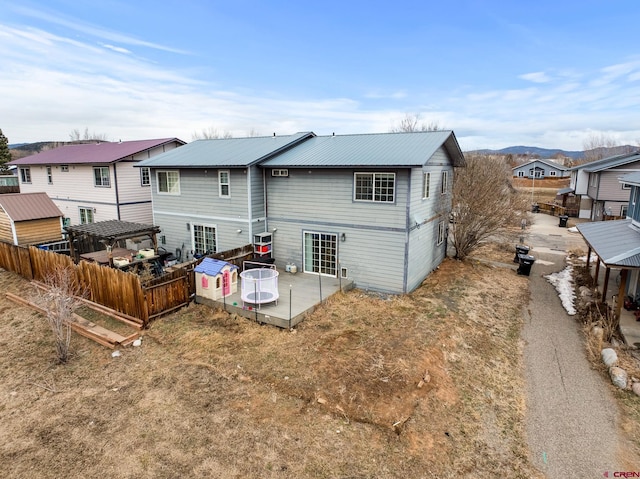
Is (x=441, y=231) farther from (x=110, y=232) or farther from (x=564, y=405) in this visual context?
(x=110, y=232)

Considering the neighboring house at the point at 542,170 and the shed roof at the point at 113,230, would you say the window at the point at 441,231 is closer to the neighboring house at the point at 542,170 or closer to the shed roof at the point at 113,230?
the shed roof at the point at 113,230

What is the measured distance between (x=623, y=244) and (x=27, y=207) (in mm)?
25018

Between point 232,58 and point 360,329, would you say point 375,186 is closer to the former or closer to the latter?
point 360,329

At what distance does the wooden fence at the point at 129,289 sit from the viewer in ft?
36.5

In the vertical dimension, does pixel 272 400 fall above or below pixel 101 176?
below

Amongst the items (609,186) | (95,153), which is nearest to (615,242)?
(609,186)

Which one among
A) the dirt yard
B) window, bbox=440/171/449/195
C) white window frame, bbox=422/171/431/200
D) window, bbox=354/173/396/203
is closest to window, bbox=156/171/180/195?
the dirt yard

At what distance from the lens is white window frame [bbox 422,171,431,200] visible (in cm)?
1484

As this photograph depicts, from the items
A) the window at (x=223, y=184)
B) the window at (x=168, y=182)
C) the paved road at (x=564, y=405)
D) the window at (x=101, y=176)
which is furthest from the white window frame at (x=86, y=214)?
the paved road at (x=564, y=405)

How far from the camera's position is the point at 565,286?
1620cm

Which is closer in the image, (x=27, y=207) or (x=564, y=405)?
(x=564, y=405)

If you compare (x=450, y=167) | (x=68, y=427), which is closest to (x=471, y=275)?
(x=450, y=167)

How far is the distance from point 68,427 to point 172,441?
216 centimetres

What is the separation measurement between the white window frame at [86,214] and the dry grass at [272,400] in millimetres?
12268
